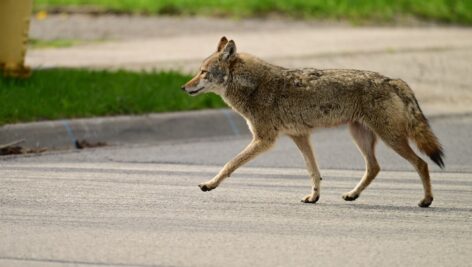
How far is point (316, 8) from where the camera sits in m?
22.0

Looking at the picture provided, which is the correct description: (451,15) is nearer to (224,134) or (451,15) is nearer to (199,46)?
(199,46)

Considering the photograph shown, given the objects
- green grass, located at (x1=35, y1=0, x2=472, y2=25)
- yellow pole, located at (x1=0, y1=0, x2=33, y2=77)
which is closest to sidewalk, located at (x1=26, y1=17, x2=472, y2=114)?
green grass, located at (x1=35, y1=0, x2=472, y2=25)

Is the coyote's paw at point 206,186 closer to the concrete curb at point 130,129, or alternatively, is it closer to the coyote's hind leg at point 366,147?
the coyote's hind leg at point 366,147

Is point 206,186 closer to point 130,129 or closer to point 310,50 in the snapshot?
point 130,129

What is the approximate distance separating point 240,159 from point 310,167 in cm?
56

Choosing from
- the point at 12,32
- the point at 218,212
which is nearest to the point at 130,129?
the point at 12,32

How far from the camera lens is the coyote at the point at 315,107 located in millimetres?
9219

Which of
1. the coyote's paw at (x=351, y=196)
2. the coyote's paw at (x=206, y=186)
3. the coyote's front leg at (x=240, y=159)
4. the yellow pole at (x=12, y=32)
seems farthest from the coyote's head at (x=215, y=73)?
the yellow pole at (x=12, y=32)

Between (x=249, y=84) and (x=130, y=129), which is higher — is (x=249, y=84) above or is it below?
above

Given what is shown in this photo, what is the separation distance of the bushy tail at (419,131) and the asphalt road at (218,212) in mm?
393

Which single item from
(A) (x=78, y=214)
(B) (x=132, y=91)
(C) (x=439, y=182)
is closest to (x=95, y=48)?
(B) (x=132, y=91)

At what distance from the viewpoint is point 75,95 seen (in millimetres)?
13000

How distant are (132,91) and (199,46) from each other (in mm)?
4749

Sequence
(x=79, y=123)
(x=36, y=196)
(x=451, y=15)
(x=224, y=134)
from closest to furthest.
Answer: (x=36, y=196), (x=79, y=123), (x=224, y=134), (x=451, y=15)
